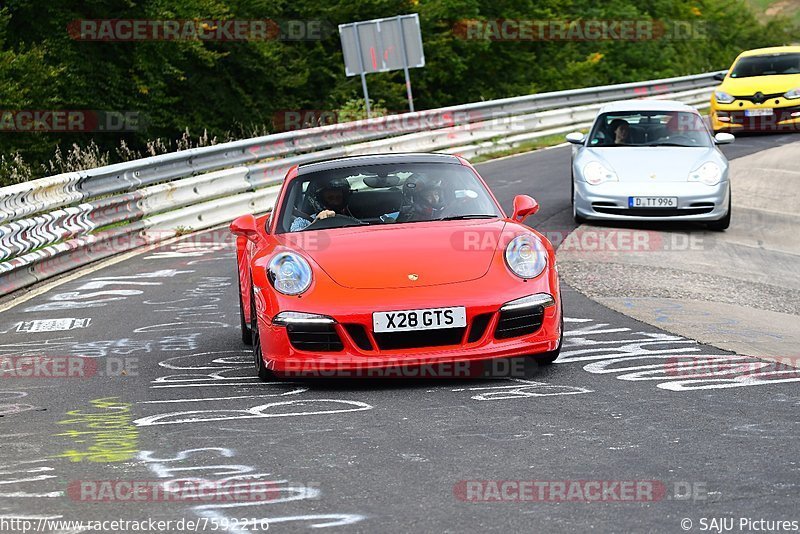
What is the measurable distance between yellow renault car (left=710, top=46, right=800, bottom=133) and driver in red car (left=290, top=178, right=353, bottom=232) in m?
19.3

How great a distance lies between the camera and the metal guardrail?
13.2 m

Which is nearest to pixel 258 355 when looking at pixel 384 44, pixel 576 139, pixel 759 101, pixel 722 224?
pixel 722 224

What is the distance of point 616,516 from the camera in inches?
183

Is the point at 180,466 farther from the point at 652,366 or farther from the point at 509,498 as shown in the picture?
the point at 652,366

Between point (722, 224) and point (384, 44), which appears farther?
point (384, 44)

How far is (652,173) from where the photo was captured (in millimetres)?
15008

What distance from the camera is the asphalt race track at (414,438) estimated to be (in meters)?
4.82

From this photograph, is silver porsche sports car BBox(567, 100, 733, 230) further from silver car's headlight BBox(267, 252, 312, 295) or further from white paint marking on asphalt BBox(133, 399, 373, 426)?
white paint marking on asphalt BBox(133, 399, 373, 426)

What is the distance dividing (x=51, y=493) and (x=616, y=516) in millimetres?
2153

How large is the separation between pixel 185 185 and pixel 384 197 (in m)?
9.03

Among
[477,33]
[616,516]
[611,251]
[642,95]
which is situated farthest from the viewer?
[477,33]

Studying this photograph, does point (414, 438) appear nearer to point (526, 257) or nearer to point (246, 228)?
point (526, 257)

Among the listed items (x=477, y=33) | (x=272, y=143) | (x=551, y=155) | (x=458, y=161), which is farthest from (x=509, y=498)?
(x=477, y=33)

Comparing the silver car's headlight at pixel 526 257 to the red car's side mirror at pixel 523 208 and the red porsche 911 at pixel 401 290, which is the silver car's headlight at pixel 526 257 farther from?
the red car's side mirror at pixel 523 208
